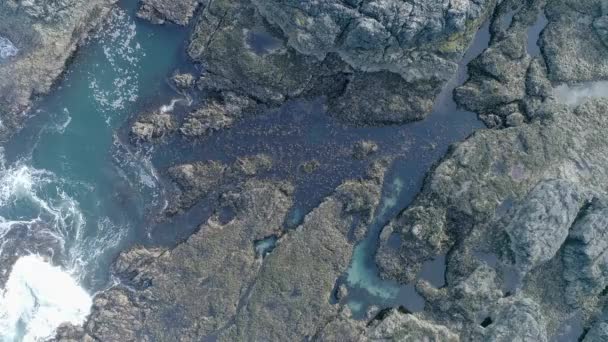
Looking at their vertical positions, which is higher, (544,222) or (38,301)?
(544,222)

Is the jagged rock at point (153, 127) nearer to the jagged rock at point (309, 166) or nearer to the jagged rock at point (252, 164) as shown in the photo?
the jagged rock at point (252, 164)

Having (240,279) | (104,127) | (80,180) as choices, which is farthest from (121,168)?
(240,279)

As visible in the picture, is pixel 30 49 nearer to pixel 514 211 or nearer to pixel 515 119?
pixel 515 119

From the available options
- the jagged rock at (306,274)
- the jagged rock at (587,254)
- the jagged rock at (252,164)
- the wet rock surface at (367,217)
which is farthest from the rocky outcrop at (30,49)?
the jagged rock at (587,254)

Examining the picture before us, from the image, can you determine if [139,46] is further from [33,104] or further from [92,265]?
[92,265]

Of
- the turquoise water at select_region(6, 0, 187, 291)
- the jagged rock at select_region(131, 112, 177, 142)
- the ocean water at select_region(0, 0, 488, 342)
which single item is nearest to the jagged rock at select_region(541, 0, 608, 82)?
the ocean water at select_region(0, 0, 488, 342)

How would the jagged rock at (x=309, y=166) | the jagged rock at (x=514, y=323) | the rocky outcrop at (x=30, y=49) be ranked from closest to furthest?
1. the jagged rock at (x=514, y=323)
2. the rocky outcrop at (x=30, y=49)
3. the jagged rock at (x=309, y=166)
